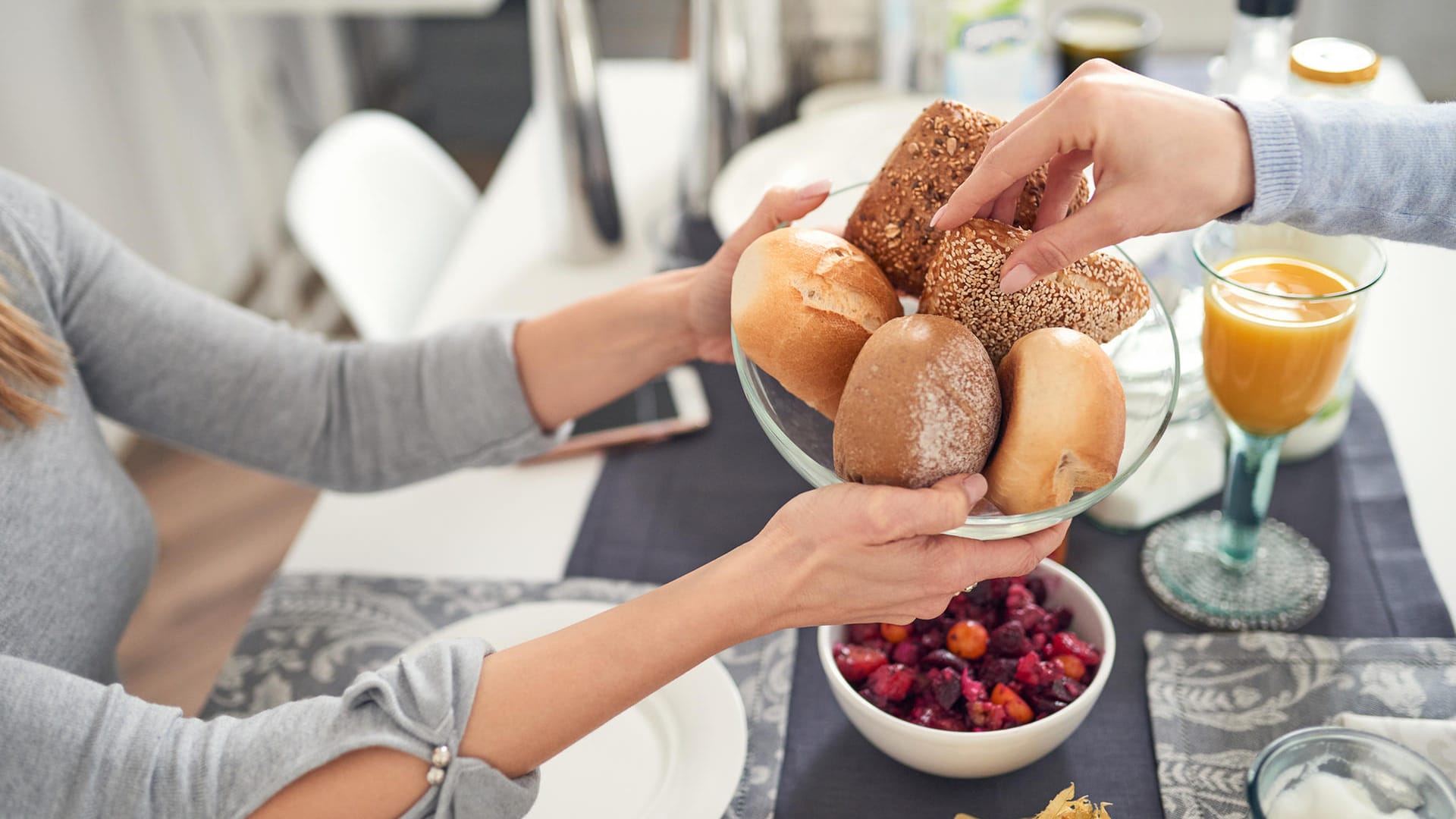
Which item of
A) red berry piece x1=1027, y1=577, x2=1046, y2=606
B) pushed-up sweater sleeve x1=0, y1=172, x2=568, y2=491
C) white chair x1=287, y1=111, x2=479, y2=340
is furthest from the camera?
white chair x1=287, y1=111, x2=479, y2=340

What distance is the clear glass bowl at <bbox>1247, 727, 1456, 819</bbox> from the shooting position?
23.0 inches

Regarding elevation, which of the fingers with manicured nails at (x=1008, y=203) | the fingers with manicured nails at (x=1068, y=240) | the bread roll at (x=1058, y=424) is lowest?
the bread roll at (x=1058, y=424)

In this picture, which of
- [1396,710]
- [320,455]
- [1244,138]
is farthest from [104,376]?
[1396,710]

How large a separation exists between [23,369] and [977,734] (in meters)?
0.70

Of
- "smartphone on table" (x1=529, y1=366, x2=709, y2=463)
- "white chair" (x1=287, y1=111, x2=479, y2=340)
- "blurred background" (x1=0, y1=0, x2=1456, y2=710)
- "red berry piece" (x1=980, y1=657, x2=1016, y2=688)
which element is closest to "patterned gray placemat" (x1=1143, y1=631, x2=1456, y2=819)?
"red berry piece" (x1=980, y1=657, x2=1016, y2=688)

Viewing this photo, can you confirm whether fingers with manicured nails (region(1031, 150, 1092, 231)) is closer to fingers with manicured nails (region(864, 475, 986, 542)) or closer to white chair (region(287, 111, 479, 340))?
fingers with manicured nails (region(864, 475, 986, 542))

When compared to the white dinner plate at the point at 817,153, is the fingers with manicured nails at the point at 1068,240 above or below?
above

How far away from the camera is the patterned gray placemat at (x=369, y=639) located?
2.57 ft

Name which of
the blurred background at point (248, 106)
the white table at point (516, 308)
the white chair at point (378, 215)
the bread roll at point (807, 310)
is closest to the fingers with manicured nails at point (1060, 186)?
the bread roll at point (807, 310)

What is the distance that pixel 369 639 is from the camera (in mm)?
855

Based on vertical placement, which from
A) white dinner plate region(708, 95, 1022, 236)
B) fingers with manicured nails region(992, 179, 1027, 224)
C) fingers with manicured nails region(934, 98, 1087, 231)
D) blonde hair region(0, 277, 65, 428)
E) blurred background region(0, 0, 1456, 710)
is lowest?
blurred background region(0, 0, 1456, 710)

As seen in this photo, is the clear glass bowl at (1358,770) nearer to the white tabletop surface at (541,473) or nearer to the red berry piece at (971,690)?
the red berry piece at (971,690)

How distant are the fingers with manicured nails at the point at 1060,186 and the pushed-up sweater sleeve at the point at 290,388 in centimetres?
45

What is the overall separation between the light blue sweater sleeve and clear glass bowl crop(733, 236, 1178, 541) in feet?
0.29
